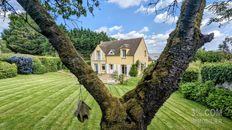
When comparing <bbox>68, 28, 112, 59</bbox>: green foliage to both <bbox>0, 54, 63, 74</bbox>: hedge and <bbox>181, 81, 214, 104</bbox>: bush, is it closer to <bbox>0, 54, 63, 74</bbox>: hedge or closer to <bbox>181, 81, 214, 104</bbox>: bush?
<bbox>0, 54, 63, 74</bbox>: hedge

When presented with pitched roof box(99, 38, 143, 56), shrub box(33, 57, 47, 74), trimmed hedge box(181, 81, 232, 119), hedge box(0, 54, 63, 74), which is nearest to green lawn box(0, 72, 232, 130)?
trimmed hedge box(181, 81, 232, 119)

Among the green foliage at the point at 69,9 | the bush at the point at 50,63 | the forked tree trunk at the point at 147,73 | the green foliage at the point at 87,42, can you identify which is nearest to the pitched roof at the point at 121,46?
the green foliage at the point at 87,42

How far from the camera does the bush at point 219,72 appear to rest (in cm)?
1033

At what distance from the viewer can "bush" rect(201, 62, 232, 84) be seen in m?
10.3

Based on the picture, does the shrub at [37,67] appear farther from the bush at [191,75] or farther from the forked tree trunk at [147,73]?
the forked tree trunk at [147,73]

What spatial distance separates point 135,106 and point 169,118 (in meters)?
5.75

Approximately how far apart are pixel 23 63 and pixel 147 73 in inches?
906

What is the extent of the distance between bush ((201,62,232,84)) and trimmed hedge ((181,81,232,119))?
47 cm

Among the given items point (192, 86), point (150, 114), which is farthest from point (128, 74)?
point (150, 114)

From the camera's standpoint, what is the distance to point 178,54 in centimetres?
271

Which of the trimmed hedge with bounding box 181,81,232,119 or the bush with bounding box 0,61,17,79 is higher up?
the bush with bounding box 0,61,17,79

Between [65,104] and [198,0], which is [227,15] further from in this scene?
[65,104]

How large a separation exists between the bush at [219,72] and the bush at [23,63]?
19.2 meters

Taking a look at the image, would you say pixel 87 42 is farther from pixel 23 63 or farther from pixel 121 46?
pixel 23 63
